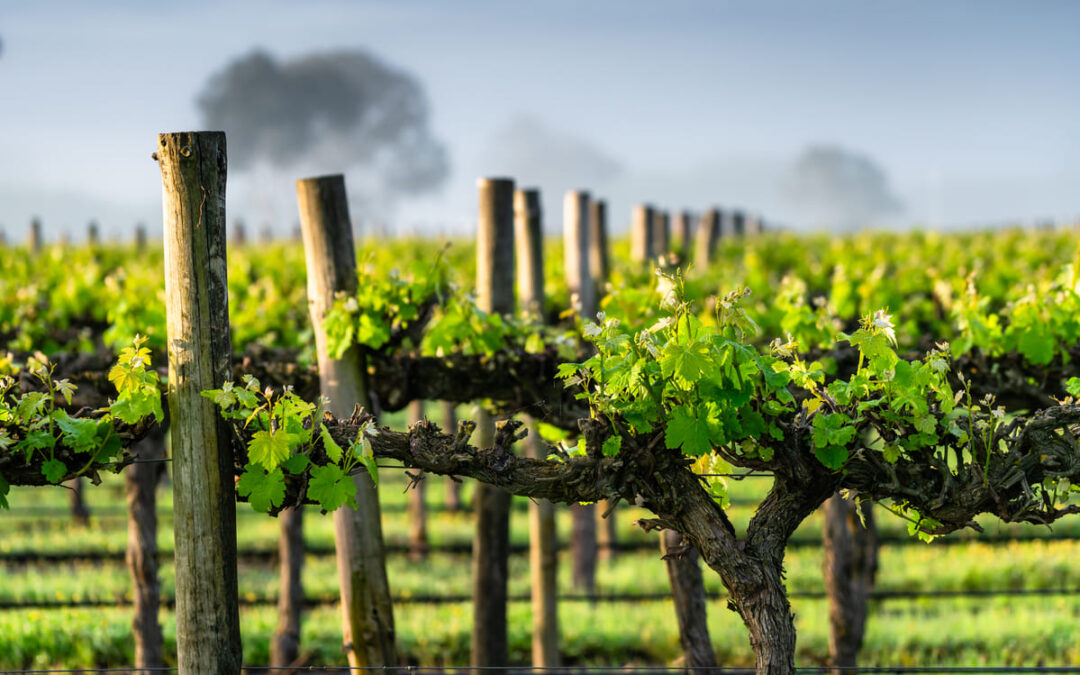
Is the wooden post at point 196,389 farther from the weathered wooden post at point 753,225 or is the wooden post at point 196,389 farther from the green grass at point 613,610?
the weathered wooden post at point 753,225

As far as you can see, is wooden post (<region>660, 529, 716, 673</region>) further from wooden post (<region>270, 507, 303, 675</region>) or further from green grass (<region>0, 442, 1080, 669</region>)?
wooden post (<region>270, 507, 303, 675</region>)

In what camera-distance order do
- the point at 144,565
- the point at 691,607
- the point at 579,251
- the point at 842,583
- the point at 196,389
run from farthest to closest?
1. the point at 579,251
2. the point at 842,583
3. the point at 144,565
4. the point at 691,607
5. the point at 196,389

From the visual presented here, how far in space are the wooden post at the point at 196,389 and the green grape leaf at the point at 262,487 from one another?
0.19 meters

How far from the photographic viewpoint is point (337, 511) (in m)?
5.80

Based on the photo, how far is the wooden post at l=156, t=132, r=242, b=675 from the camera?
156 inches

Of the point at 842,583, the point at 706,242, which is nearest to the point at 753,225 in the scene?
the point at 706,242

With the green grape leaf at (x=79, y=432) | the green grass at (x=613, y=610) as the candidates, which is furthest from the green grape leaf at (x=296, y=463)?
the green grass at (x=613, y=610)

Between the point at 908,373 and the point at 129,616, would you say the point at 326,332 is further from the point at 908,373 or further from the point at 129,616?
the point at 129,616

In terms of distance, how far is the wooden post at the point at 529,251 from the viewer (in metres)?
7.86

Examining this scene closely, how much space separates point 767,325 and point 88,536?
440 inches

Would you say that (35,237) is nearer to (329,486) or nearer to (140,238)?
(140,238)

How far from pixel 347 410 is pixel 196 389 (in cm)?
175

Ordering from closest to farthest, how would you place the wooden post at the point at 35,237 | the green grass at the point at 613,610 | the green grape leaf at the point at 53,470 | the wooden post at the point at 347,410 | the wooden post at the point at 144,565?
the green grape leaf at the point at 53,470 → the wooden post at the point at 347,410 → the wooden post at the point at 144,565 → the green grass at the point at 613,610 → the wooden post at the point at 35,237

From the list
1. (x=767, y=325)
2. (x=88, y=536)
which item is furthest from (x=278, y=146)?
(x=767, y=325)
